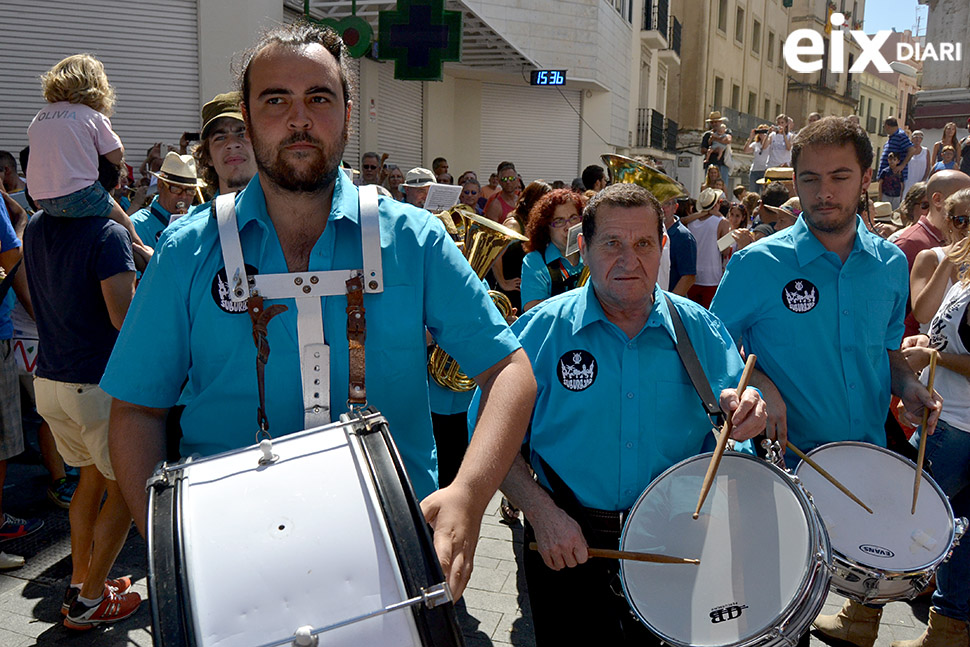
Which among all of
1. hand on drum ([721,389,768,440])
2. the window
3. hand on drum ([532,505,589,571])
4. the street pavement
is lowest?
the street pavement

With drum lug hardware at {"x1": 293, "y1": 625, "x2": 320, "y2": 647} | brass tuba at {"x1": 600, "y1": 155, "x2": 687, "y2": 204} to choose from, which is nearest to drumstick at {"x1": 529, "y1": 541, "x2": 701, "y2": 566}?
drum lug hardware at {"x1": 293, "y1": 625, "x2": 320, "y2": 647}

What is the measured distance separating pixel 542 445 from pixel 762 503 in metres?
0.71

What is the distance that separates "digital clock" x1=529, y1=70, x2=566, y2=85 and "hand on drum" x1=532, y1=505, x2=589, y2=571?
16.8 metres

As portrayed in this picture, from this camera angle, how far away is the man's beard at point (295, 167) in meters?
1.70

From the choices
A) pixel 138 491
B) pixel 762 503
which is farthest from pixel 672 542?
pixel 138 491

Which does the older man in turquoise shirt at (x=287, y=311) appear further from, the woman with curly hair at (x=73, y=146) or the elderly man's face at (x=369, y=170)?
the elderly man's face at (x=369, y=170)

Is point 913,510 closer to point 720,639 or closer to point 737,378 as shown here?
point 737,378

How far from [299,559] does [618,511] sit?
135cm

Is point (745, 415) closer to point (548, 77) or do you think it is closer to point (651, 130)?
point (548, 77)

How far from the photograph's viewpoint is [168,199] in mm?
4918

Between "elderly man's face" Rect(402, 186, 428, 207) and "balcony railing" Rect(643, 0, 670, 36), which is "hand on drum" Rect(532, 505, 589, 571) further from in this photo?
"balcony railing" Rect(643, 0, 670, 36)

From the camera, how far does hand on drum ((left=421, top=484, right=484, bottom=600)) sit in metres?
1.39

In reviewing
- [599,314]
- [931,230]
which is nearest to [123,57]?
[931,230]

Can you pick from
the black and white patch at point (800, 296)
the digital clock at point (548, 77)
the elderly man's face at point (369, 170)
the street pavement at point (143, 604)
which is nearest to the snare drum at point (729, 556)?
the black and white patch at point (800, 296)
